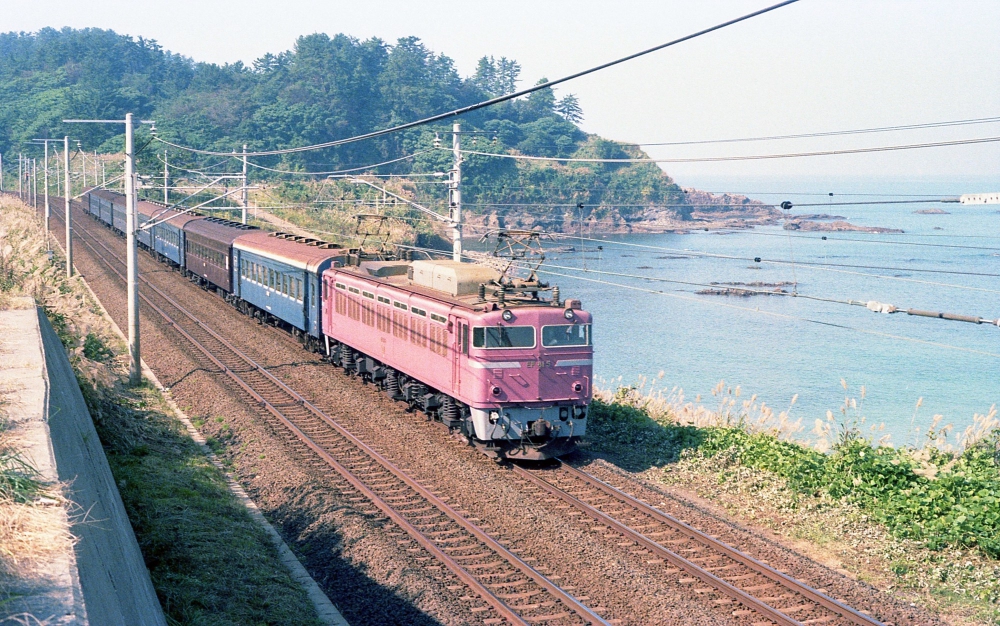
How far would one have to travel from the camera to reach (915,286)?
61500 mm

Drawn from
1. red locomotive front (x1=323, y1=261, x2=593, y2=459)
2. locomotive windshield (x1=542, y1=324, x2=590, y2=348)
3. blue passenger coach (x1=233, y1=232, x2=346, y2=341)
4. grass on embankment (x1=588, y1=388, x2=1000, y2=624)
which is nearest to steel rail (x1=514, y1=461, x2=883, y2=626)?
red locomotive front (x1=323, y1=261, x2=593, y2=459)

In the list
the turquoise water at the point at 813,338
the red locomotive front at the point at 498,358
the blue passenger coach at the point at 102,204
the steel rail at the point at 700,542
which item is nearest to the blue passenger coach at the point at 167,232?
the blue passenger coach at the point at 102,204

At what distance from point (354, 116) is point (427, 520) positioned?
4923 inches

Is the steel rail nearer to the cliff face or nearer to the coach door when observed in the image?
the coach door

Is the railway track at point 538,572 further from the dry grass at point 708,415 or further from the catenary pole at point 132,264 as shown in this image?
the catenary pole at point 132,264

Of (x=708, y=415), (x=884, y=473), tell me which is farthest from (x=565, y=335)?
(x=708, y=415)

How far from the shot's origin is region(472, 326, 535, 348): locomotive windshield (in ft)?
55.3

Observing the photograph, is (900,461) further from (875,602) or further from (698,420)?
(698,420)

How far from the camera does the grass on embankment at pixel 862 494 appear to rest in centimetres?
1236

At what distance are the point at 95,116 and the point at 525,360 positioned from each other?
126544 millimetres

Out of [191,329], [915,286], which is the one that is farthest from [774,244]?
[191,329]

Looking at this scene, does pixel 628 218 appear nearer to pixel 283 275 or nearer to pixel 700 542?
pixel 283 275

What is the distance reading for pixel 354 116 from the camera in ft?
440

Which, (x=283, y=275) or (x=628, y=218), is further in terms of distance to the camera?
(x=628, y=218)
